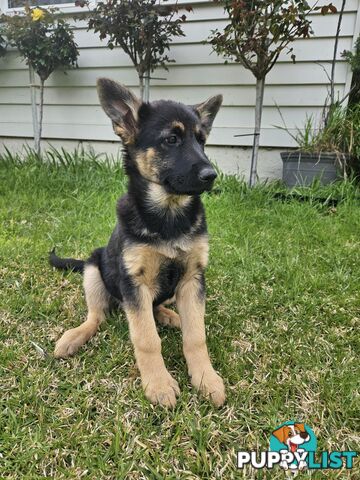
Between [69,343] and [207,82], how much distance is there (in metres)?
4.60

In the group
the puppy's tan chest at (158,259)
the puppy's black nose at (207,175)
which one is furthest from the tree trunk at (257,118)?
the puppy's black nose at (207,175)

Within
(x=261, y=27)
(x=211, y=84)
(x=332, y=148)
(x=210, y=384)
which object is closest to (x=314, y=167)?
(x=332, y=148)

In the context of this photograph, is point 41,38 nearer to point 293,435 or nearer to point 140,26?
point 140,26

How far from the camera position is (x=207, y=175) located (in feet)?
6.52

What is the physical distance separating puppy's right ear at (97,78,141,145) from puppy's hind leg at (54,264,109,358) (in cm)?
93

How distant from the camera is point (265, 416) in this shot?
1.86m

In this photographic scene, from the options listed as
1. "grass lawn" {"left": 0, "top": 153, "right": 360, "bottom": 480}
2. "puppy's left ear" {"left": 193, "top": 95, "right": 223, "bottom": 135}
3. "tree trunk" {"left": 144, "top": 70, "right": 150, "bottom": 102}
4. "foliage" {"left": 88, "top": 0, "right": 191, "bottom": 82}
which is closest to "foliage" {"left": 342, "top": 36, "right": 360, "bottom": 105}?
"grass lawn" {"left": 0, "top": 153, "right": 360, "bottom": 480}

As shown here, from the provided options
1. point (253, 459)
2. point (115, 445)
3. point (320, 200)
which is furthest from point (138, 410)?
point (320, 200)

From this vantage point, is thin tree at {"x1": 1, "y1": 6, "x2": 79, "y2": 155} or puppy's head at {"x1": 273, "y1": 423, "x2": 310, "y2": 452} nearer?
puppy's head at {"x1": 273, "y1": 423, "x2": 310, "y2": 452}

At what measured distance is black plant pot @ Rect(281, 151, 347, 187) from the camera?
499 cm

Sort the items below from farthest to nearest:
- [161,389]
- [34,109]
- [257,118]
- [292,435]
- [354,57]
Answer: [34,109]
[257,118]
[354,57]
[161,389]
[292,435]

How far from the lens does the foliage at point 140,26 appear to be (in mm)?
5125

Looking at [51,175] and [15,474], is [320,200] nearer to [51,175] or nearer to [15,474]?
[51,175]

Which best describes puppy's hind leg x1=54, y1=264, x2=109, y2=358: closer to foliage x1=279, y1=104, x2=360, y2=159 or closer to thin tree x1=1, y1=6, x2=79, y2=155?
foliage x1=279, y1=104, x2=360, y2=159
